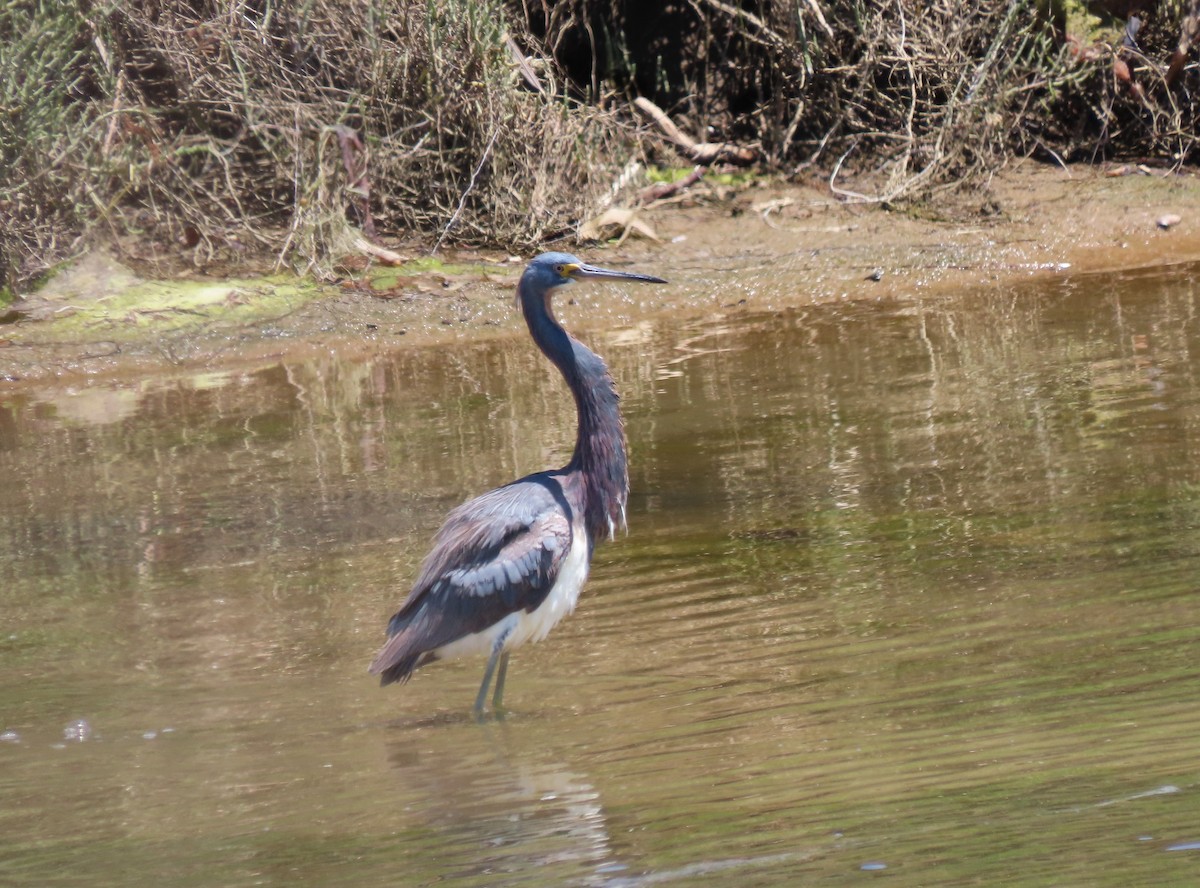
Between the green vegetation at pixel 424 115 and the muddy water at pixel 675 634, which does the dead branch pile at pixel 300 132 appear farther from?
the muddy water at pixel 675 634

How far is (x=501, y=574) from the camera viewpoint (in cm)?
558

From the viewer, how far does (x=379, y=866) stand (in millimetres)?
3898

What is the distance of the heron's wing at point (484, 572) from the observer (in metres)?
5.48

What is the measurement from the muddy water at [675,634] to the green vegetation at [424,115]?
2861mm

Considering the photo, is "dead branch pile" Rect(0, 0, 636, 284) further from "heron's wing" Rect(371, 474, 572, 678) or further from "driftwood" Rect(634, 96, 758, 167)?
"heron's wing" Rect(371, 474, 572, 678)

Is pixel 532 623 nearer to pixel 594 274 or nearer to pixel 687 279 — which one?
pixel 594 274

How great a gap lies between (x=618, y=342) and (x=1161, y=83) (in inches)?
229

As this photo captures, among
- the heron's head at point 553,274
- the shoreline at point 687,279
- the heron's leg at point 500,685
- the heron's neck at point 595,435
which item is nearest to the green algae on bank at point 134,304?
the shoreline at point 687,279

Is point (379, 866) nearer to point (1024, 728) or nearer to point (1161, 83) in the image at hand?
point (1024, 728)

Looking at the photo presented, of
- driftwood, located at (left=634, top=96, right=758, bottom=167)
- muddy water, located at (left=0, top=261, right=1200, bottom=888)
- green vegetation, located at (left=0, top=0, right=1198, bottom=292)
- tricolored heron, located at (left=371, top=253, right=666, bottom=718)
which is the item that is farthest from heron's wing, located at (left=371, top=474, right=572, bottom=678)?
driftwood, located at (left=634, top=96, right=758, bottom=167)

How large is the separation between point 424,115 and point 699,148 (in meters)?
2.64

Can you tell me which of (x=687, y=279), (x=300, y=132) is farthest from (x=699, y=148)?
(x=300, y=132)

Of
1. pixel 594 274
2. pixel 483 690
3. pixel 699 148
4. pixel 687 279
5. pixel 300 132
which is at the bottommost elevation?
pixel 483 690

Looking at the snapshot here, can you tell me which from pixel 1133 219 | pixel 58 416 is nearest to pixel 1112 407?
pixel 1133 219
